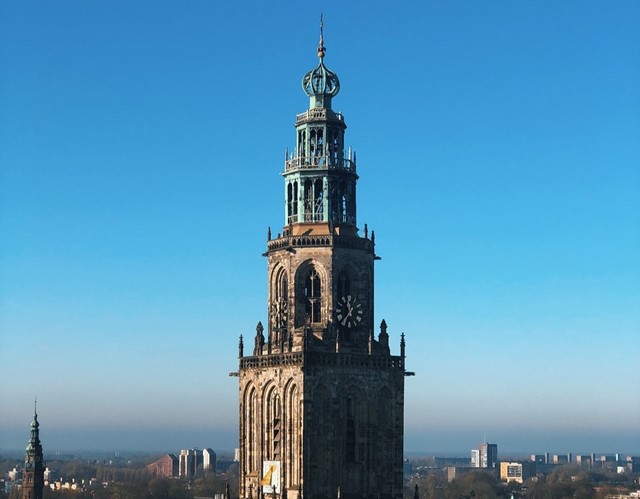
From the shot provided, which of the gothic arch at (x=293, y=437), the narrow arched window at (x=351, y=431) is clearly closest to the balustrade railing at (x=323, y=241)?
the gothic arch at (x=293, y=437)

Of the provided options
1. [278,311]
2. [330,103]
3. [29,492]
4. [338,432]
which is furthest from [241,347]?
[29,492]

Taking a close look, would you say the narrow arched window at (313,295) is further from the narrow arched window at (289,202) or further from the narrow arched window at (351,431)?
the narrow arched window at (351,431)

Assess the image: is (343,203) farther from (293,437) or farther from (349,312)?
(293,437)

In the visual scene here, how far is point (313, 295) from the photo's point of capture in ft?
338

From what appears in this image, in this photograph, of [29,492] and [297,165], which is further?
[29,492]

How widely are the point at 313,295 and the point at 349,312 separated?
9.62ft

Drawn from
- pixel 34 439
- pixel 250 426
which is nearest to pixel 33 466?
pixel 34 439

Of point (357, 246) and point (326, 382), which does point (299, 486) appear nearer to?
point (326, 382)

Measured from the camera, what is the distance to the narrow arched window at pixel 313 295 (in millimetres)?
102750

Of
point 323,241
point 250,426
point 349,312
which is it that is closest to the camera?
point 323,241

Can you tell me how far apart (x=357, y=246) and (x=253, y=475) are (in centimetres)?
1837

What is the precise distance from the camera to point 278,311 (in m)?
104

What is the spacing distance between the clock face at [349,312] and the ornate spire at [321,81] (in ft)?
48.5

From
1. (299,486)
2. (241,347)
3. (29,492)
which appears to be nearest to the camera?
(299,486)
